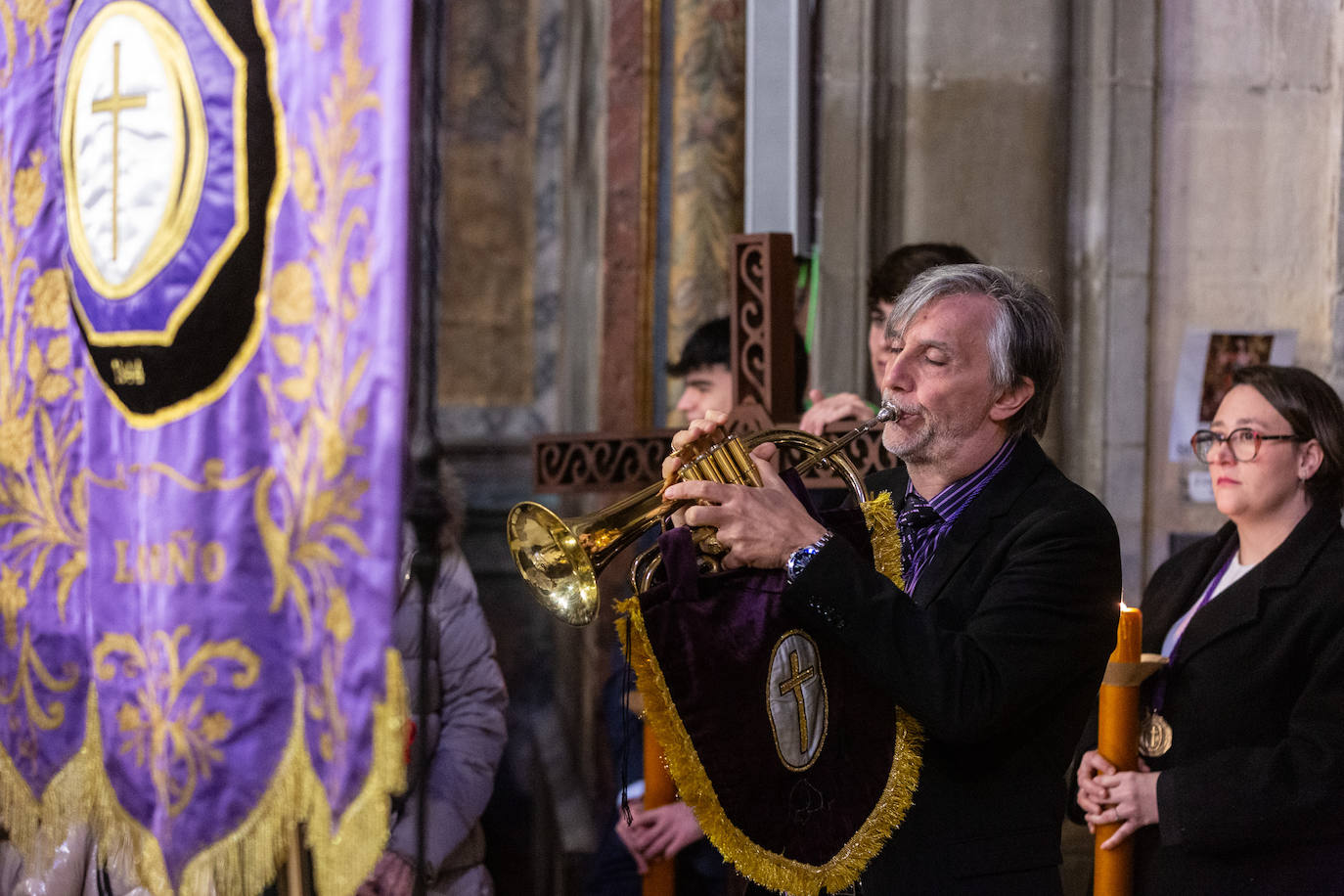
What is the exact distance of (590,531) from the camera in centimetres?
190

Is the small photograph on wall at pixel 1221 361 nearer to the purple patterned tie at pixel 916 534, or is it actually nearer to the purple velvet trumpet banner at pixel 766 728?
the purple patterned tie at pixel 916 534

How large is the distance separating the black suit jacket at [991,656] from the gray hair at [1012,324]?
0.13m

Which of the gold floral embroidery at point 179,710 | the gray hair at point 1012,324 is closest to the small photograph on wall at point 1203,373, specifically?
the gray hair at point 1012,324

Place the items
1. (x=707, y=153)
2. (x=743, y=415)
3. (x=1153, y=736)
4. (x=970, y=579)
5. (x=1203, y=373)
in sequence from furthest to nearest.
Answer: (x=707, y=153)
(x=1203, y=373)
(x=743, y=415)
(x=1153, y=736)
(x=970, y=579)

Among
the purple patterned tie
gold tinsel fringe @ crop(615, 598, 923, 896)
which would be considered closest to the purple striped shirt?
the purple patterned tie

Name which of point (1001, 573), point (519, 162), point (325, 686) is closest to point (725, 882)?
Result: point (325, 686)

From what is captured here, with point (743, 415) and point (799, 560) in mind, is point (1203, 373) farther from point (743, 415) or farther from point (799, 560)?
point (799, 560)

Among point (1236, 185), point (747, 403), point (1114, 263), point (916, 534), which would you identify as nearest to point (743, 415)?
point (747, 403)

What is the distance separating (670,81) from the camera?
4.09 meters

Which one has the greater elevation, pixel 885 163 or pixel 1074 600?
pixel 885 163

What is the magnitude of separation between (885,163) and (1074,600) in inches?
89.8

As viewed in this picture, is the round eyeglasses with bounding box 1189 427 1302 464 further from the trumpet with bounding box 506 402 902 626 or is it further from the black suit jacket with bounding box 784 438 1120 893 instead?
the trumpet with bounding box 506 402 902 626

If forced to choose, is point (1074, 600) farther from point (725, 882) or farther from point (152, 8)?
point (152, 8)

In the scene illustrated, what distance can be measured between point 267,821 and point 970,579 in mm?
1243
